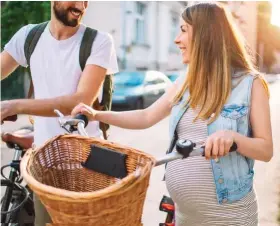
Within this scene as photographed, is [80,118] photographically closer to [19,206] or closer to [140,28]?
[19,206]

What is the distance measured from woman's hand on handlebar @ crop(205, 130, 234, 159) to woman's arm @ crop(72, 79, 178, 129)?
494 mm

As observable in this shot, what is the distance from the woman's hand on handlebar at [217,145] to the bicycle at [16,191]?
1.79 meters

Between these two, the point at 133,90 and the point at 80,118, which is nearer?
the point at 80,118

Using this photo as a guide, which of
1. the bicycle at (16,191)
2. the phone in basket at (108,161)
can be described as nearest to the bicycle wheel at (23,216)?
the bicycle at (16,191)

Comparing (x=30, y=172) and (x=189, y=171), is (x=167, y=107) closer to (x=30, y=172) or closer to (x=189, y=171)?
(x=189, y=171)

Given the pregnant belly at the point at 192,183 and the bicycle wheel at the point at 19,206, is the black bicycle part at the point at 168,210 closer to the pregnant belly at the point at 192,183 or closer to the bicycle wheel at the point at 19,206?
the pregnant belly at the point at 192,183

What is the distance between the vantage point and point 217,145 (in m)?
1.57

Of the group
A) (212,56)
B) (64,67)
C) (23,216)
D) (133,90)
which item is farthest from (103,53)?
(133,90)

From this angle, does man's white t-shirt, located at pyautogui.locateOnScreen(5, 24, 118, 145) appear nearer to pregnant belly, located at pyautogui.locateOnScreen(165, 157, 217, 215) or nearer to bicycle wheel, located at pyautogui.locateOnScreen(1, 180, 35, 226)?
pregnant belly, located at pyautogui.locateOnScreen(165, 157, 217, 215)

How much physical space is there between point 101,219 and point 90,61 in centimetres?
116

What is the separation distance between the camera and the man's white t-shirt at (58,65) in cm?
240

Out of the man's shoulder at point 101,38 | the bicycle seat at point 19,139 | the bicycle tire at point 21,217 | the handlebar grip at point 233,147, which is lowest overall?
the bicycle tire at point 21,217

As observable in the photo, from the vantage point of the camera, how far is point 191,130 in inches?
75.4

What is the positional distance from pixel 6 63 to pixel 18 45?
144 mm
